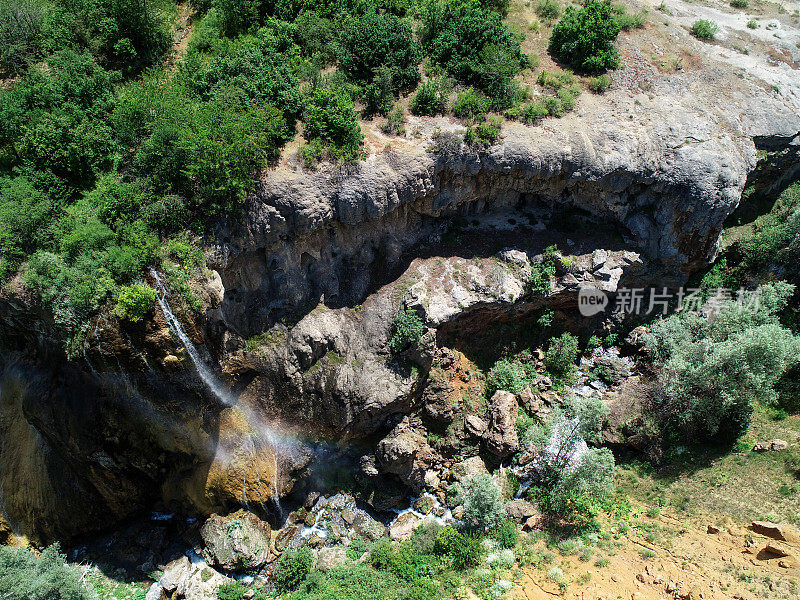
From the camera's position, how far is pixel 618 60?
26922mm

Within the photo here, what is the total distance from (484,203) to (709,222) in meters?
10.7

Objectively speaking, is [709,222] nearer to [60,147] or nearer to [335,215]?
[335,215]

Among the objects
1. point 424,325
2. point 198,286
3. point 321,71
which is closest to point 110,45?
point 321,71

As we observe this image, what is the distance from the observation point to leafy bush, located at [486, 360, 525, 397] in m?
24.8

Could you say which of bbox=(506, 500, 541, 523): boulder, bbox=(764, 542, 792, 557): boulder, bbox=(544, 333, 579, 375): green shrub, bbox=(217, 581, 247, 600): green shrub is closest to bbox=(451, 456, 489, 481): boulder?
bbox=(506, 500, 541, 523): boulder

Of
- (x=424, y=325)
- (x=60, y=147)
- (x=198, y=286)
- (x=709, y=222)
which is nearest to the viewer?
(x=198, y=286)

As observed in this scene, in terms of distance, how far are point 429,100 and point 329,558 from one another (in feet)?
67.4

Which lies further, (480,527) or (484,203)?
(484,203)

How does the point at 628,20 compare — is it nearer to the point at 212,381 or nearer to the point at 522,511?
the point at 522,511

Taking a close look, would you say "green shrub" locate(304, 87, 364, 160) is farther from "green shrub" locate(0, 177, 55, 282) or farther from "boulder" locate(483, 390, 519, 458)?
"boulder" locate(483, 390, 519, 458)

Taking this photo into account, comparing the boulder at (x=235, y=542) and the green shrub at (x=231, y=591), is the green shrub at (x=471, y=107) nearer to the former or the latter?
the boulder at (x=235, y=542)

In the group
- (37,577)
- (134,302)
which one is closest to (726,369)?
(134,302)

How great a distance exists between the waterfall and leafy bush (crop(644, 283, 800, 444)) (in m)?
17.5

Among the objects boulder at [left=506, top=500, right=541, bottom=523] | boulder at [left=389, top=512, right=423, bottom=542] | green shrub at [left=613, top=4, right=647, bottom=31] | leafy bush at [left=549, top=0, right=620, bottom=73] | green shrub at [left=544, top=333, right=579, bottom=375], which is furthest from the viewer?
green shrub at [left=613, top=4, right=647, bottom=31]
